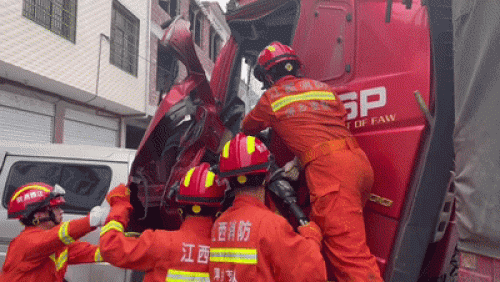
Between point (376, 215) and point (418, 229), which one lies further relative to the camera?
point (376, 215)

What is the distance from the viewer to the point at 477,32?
1398mm

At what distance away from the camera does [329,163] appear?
2201 mm

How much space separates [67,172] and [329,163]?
3.02 meters

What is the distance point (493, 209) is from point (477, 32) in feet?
1.94

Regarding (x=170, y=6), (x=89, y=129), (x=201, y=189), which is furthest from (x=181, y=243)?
(x=170, y=6)

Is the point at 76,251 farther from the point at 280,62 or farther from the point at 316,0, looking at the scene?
the point at 316,0

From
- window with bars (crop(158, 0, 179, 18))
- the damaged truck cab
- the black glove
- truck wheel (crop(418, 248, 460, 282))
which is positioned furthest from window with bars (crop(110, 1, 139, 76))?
truck wheel (crop(418, 248, 460, 282))

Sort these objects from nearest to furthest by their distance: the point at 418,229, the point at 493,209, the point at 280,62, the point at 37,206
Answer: the point at 493,209, the point at 418,229, the point at 280,62, the point at 37,206

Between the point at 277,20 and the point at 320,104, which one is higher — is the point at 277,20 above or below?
above

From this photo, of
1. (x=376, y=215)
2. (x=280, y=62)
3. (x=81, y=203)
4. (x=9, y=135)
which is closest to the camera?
(x=376, y=215)

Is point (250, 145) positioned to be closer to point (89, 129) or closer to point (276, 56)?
point (276, 56)

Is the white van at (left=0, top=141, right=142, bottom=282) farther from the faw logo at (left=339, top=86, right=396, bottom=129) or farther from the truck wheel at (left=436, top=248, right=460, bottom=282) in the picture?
the truck wheel at (left=436, top=248, right=460, bottom=282)

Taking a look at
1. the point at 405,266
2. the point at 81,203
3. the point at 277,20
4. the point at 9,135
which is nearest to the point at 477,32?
the point at 405,266

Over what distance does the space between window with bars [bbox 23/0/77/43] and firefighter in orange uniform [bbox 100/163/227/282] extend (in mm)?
8230
